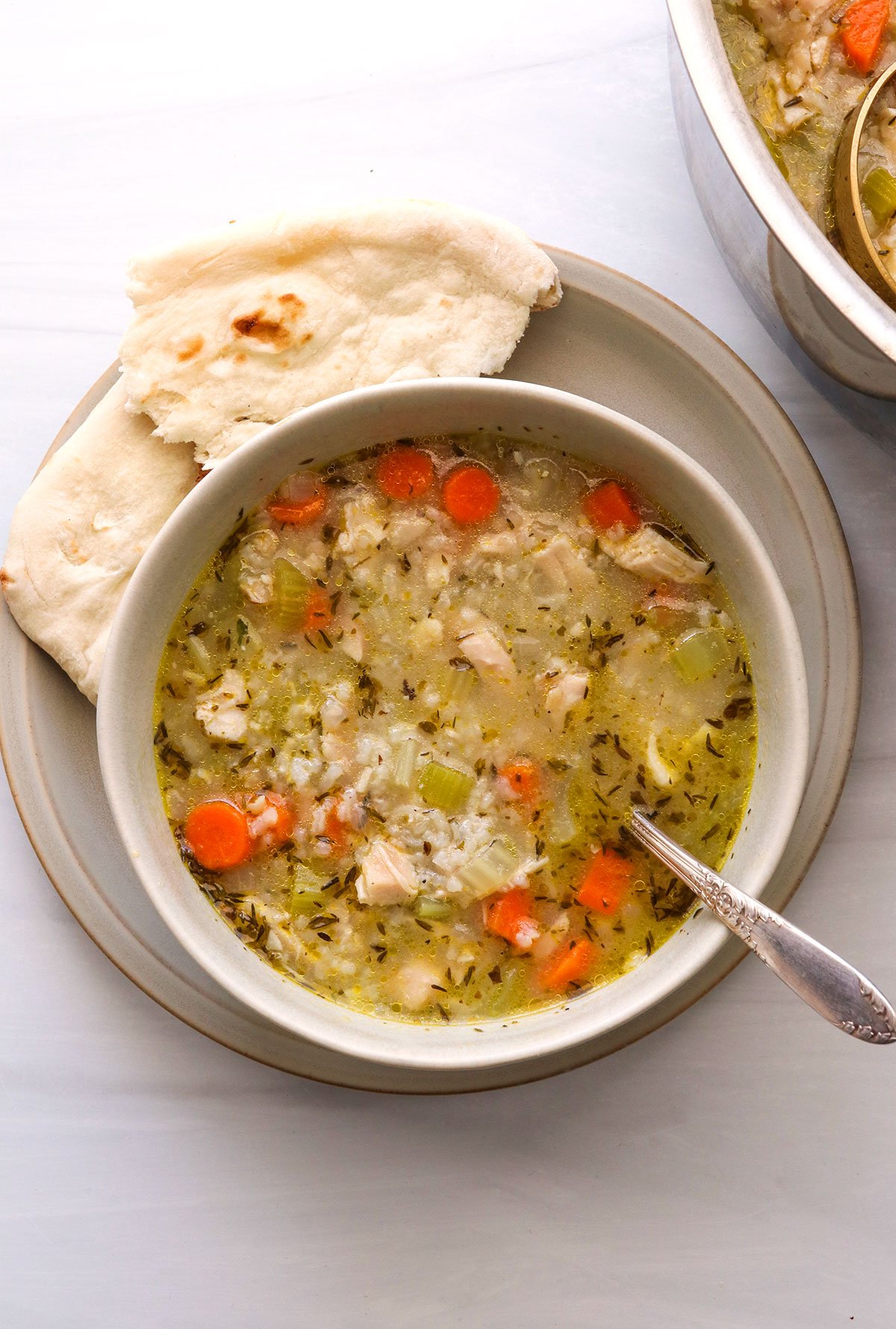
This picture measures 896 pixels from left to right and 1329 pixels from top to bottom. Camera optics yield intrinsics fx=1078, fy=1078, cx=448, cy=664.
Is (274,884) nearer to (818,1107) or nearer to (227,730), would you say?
(227,730)

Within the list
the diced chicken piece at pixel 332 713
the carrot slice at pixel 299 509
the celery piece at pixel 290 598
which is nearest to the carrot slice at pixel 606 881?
the diced chicken piece at pixel 332 713

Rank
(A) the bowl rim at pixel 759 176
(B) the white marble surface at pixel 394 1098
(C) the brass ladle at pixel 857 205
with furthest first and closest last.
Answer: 1. (B) the white marble surface at pixel 394 1098
2. (C) the brass ladle at pixel 857 205
3. (A) the bowl rim at pixel 759 176

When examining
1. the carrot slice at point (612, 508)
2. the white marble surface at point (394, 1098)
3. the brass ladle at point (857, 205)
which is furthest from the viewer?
the white marble surface at point (394, 1098)

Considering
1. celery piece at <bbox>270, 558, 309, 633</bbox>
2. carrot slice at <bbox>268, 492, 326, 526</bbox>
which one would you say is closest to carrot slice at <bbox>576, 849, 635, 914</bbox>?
celery piece at <bbox>270, 558, 309, 633</bbox>

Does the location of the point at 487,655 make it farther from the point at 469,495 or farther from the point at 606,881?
the point at 606,881

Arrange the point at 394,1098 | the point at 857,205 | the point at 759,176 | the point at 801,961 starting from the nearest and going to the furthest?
1. the point at 759,176
2. the point at 801,961
3. the point at 857,205
4. the point at 394,1098

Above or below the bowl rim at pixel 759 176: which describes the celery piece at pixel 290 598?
below

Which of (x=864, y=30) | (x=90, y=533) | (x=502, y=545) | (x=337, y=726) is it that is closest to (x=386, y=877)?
(x=337, y=726)

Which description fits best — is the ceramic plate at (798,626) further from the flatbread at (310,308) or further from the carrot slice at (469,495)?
the carrot slice at (469,495)
